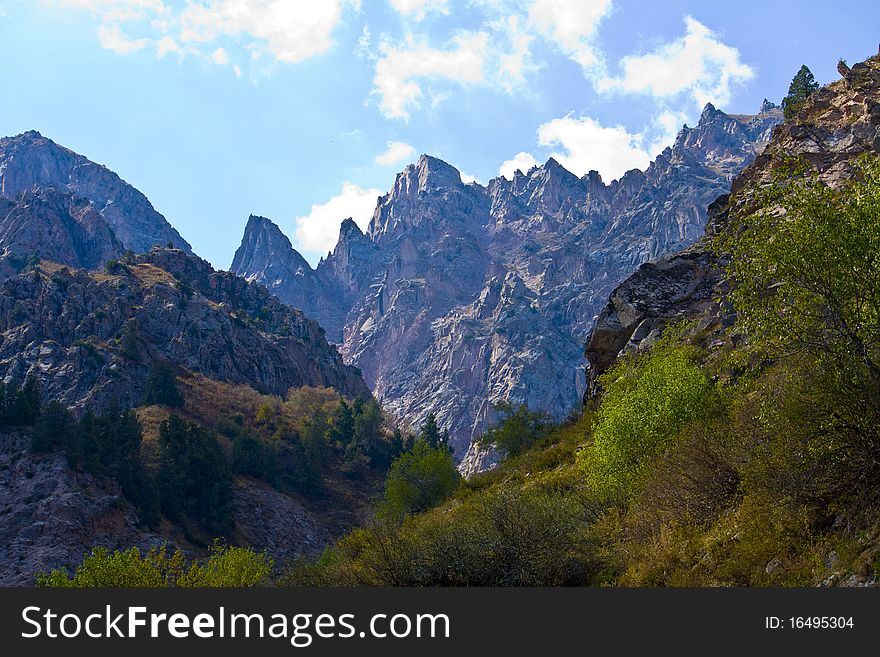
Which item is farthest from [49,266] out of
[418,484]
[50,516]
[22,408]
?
[418,484]

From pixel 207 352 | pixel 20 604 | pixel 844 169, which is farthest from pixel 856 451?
pixel 207 352

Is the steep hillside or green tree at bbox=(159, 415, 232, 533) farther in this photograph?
green tree at bbox=(159, 415, 232, 533)

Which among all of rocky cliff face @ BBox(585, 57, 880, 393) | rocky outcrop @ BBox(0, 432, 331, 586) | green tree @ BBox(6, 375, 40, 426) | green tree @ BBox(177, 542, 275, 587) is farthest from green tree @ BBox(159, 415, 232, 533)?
rocky cliff face @ BBox(585, 57, 880, 393)

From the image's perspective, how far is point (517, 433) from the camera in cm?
7112

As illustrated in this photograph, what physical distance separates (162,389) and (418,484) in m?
56.8

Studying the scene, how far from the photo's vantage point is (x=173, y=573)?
3128 centimetres

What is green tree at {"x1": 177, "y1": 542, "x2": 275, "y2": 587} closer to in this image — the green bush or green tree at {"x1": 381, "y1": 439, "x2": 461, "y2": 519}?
the green bush

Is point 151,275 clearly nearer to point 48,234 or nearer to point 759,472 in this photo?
point 48,234

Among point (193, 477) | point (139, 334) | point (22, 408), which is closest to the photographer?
point (22, 408)

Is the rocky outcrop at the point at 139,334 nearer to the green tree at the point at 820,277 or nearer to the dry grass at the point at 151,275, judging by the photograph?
the dry grass at the point at 151,275

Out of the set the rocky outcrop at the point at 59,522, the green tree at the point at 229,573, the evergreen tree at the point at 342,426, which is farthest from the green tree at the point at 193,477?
the green tree at the point at 229,573

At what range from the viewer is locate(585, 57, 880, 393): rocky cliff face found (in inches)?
1706

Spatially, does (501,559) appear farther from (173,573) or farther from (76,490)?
(76,490)

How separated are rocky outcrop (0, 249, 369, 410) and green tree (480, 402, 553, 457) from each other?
202 feet
